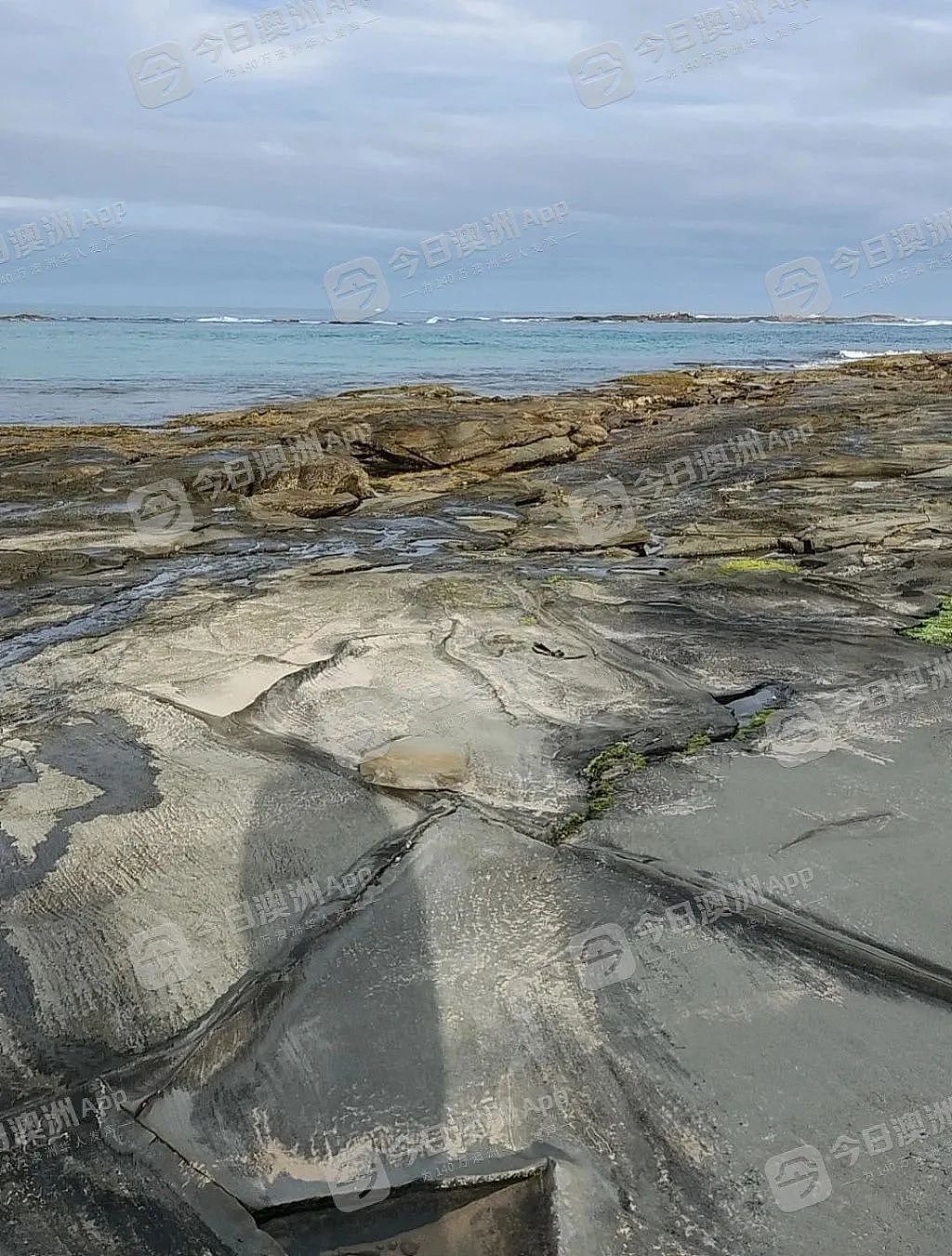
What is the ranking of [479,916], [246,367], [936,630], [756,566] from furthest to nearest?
[246,367], [756,566], [936,630], [479,916]

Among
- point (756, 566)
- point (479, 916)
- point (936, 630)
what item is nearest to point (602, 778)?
point (479, 916)

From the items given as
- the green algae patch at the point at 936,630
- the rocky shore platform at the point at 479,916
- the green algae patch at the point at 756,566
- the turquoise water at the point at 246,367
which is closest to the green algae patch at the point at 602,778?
the rocky shore platform at the point at 479,916

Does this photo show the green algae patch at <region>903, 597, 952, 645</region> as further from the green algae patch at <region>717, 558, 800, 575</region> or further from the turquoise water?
the turquoise water

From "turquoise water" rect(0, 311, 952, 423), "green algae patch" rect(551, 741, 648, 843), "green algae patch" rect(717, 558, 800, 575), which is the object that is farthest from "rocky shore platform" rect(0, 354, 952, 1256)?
"turquoise water" rect(0, 311, 952, 423)

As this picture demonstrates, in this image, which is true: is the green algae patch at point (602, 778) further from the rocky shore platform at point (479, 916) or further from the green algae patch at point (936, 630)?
the green algae patch at point (936, 630)

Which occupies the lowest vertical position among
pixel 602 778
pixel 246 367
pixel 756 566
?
pixel 756 566

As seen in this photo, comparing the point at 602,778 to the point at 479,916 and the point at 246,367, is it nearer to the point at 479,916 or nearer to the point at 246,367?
the point at 479,916
